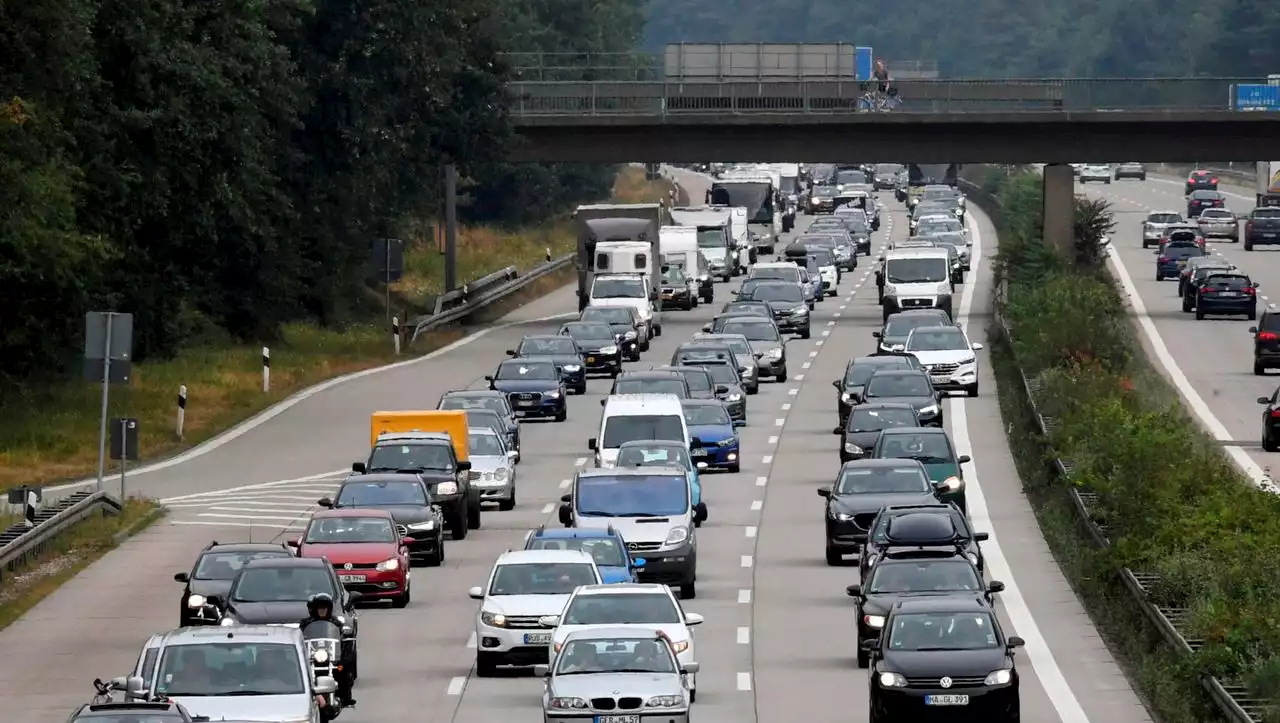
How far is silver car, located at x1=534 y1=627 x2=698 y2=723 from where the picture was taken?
2162cm

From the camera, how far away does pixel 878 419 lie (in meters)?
42.9

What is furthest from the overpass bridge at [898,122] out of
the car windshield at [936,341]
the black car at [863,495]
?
the black car at [863,495]

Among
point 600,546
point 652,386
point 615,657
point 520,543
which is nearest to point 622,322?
point 652,386

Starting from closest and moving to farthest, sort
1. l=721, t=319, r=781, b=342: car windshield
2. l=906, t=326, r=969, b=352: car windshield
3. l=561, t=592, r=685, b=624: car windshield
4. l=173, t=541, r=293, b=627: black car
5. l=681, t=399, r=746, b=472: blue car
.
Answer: l=561, t=592, r=685, b=624: car windshield
l=173, t=541, r=293, b=627: black car
l=681, t=399, r=746, b=472: blue car
l=906, t=326, r=969, b=352: car windshield
l=721, t=319, r=781, b=342: car windshield

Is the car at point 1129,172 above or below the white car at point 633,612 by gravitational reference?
above

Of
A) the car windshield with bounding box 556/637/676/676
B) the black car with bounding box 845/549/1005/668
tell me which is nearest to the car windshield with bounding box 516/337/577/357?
the black car with bounding box 845/549/1005/668

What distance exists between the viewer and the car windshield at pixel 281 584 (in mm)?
25656

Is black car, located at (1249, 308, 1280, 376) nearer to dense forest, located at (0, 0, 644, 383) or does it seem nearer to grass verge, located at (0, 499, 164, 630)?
dense forest, located at (0, 0, 644, 383)

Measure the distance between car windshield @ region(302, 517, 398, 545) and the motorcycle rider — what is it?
5.95 metres

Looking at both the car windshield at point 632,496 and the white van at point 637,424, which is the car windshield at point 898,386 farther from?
the car windshield at point 632,496

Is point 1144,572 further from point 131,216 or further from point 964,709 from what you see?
point 131,216

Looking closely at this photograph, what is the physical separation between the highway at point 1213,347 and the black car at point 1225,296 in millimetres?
323

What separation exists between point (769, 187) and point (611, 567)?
261 ft

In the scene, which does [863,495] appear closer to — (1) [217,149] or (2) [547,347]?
(2) [547,347]
